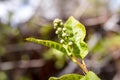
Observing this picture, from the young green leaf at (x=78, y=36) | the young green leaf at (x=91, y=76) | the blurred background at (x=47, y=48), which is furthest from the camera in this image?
the blurred background at (x=47, y=48)

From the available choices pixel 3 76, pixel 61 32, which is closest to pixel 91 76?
pixel 61 32

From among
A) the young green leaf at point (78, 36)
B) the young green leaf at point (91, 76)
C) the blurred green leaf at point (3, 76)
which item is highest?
the young green leaf at point (78, 36)

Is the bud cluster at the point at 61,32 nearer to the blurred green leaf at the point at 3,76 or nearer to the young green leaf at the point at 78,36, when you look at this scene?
the young green leaf at the point at 78,36

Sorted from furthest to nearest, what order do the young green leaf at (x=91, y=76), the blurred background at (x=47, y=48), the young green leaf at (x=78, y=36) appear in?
the blurred background at (x=47, y=48), the young green leaf at (x=78, y=36), the young green leaf at (x=91, y=76)

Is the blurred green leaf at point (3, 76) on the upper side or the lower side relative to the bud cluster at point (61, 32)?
lower

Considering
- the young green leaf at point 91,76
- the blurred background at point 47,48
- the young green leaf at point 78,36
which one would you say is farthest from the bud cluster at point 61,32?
the blurred background at point 47,48

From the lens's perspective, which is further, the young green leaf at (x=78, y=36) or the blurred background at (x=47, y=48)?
the blurred background at (x=47, y=48)
